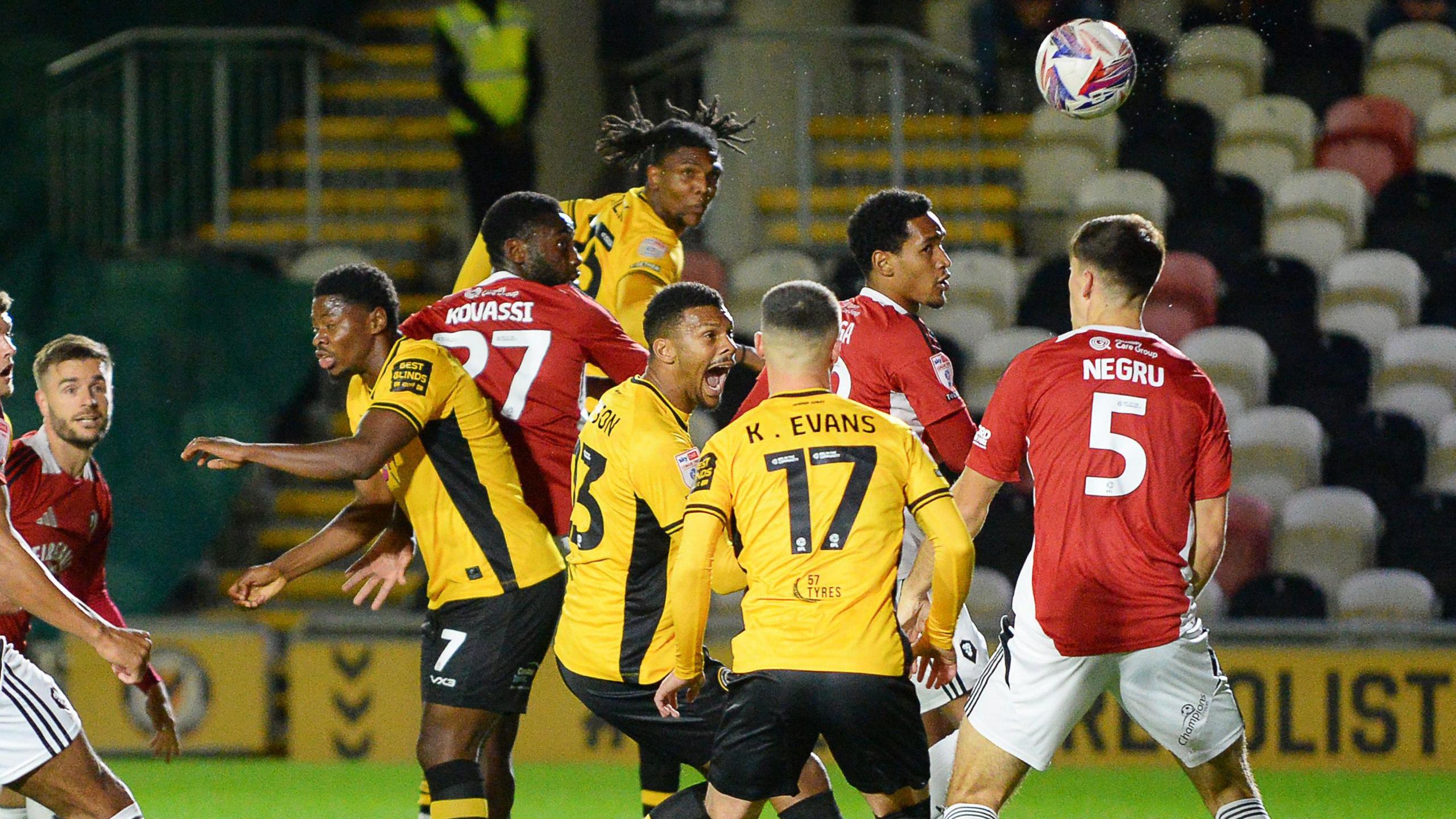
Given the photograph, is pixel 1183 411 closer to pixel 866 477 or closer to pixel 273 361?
pixel 866 477

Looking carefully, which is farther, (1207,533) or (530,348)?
(530,348)

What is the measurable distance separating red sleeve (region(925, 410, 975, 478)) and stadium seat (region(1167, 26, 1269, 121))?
7.37 m

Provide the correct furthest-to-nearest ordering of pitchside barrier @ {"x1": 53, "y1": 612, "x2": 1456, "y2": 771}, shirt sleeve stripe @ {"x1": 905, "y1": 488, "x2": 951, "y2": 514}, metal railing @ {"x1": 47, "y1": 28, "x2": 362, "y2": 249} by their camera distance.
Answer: metal railing @ {"x1": 47, "y1": 28, "x2": 362, "y2": 249} < pitchside barrier @ {"x1": 53, "y1": 612, "x2": 1456, "y2": 771} < shirt sleeve stripe @ {"x1": 905, "y1": 488, "x2": 951, "y2": 514}

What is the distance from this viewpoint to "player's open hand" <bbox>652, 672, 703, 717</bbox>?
453 centimetres

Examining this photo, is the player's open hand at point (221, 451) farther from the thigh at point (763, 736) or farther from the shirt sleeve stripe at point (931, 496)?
the shirt sleeve stripe at point (931, 496)

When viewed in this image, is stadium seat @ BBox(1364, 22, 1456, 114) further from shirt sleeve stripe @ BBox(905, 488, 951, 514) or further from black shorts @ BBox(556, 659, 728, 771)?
shirt sleeve stripe @ BBox(905, 488, 951, 514)

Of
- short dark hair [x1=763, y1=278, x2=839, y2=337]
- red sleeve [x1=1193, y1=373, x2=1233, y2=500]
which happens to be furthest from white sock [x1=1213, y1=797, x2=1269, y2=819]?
short dark hair [x1=763, y1=278, x2=839, y2=337]

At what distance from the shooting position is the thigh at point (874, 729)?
4.29m

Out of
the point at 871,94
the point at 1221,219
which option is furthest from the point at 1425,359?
the point at 871,94

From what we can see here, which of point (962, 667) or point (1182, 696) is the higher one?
point (1182, 696)

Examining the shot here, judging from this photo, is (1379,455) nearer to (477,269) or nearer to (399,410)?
(477,269)

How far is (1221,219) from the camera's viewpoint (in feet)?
37.9

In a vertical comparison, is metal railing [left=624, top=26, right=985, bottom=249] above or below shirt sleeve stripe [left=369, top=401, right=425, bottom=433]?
above

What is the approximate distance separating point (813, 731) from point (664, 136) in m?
2.73
